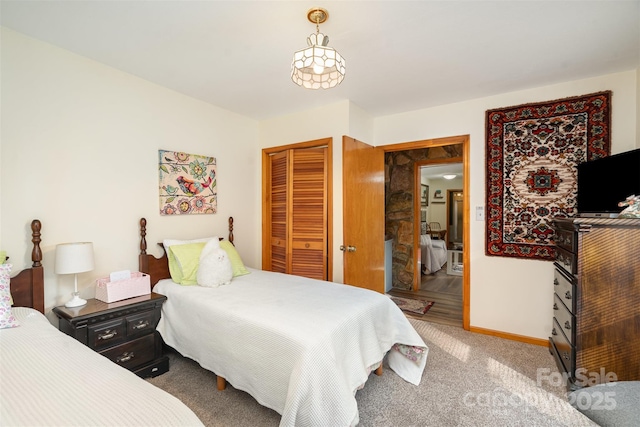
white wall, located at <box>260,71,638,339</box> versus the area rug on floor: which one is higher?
white wall, located at <box>260,71,638,339</box>

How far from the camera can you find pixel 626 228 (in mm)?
1859

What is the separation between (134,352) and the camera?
84.3 inches

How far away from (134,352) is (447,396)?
2.30m

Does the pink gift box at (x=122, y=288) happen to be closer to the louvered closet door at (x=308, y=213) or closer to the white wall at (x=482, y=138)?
the louvered closet door at (x=308, y=213)

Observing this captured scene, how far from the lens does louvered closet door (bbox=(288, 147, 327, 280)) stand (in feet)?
10.6

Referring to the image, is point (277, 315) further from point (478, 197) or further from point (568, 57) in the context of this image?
point (568, 57)

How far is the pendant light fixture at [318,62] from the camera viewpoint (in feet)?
5.07

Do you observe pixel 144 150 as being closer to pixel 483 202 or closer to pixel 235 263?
pixel 235 263

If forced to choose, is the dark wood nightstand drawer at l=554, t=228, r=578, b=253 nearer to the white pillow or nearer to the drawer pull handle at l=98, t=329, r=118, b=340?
the white pillow

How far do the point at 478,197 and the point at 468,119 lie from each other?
0.86 meters

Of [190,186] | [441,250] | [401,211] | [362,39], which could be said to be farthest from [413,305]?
[362,39]

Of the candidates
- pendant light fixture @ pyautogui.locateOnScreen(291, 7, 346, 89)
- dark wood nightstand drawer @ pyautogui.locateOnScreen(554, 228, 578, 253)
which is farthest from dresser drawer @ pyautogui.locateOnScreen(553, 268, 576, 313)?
pendant light fixture @ pyautogui.locateOnScreen(291, 7, 346, 89)

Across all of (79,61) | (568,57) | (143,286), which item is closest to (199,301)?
(143,286)

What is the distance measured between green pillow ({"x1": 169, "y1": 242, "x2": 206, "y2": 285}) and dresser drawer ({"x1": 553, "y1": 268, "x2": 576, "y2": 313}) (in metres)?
2.92
